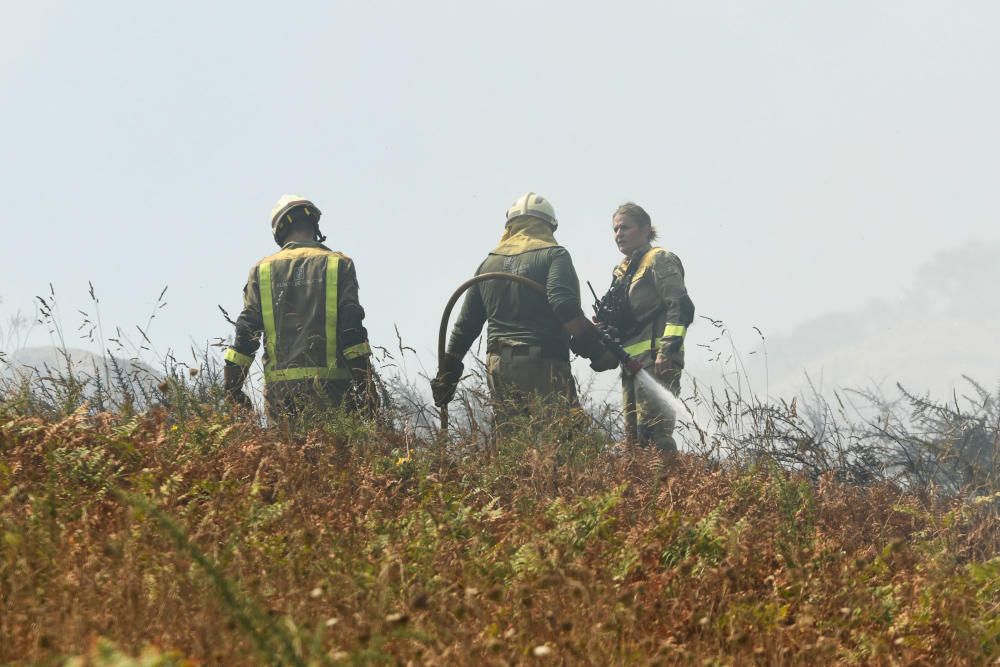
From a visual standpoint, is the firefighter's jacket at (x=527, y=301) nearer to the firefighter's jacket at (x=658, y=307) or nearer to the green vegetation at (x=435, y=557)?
the firefighter's jacket at (x=658, y=307)

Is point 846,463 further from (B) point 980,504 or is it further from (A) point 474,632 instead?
(A) point 474,632

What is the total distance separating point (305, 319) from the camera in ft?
24.3

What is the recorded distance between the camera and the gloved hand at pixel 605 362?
346 inches

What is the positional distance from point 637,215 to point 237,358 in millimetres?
4134

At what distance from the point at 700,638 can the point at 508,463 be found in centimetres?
191

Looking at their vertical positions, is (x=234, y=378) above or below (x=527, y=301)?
below

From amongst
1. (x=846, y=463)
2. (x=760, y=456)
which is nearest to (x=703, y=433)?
(x=760, y=456)

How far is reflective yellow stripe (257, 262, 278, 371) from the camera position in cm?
750

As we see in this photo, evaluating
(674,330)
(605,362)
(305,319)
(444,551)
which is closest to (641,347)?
(674,330)

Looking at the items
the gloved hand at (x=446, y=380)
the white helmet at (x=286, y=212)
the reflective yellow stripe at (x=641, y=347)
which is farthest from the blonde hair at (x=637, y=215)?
the white helmet at (x=286, y=212)

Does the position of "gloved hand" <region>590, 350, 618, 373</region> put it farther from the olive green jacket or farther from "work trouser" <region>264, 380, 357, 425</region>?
"work trouser" <region>264, 380, 357, 425</region>

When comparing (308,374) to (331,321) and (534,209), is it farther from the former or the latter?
(534,209)

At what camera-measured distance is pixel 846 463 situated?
6.77 meters

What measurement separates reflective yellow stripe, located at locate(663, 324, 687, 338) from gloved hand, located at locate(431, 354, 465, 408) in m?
1.79
